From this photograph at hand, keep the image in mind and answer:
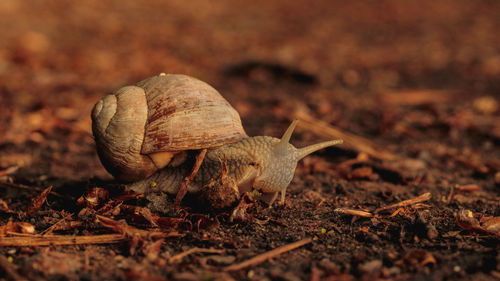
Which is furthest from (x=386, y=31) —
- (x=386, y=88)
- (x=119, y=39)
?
(x=119, y=39)

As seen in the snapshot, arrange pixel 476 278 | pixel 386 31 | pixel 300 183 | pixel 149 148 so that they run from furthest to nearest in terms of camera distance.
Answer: pixel 386 31 < pixel 300 183 < pixel 149 148 < pixel 476 278

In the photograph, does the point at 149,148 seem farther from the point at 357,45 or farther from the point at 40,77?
the point at 357,45

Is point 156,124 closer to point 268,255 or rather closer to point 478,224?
point 268,255

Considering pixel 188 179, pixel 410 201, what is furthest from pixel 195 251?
pixel 410 201

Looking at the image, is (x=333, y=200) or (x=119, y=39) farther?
(x=119, y=39)

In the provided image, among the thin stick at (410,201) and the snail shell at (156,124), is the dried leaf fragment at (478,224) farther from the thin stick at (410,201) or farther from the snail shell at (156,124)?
the snail shell at (156,124)

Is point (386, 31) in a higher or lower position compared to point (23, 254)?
higher

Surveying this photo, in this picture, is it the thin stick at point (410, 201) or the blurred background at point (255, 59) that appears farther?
the blurred background at point (255, 59)

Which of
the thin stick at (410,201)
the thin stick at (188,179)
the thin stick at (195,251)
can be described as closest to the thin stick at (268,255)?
the thin stick at (195,251)
